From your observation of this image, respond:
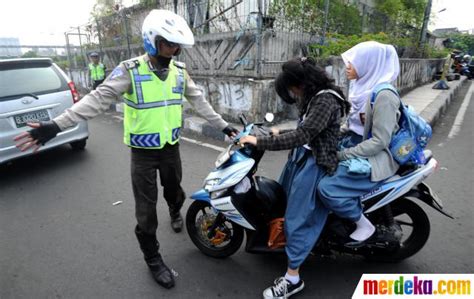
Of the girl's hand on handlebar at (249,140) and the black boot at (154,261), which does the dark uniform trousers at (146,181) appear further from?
the girl's hand on handlebar at (249,140)

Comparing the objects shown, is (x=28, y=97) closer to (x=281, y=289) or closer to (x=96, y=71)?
(x=281, y=289)

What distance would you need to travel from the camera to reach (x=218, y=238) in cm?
256

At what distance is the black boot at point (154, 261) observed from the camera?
7.57 feet

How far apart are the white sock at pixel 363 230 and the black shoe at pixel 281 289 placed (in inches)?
21.3

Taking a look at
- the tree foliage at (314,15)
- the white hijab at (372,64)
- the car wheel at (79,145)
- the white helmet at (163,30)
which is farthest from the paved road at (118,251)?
the tree foliage at (314,15)

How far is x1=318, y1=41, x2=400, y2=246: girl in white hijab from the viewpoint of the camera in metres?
1.98

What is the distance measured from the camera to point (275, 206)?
2342 millimetres

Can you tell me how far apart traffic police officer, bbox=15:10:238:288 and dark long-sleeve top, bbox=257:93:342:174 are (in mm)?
687

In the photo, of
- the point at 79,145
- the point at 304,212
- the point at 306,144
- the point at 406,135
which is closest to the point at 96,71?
the point at 79,145

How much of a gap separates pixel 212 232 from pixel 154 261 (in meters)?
0.50

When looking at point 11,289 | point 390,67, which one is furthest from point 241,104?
point 11,289

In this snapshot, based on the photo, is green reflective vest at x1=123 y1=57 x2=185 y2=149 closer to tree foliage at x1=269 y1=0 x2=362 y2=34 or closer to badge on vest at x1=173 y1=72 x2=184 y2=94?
badge on vest at x1=173 y1=72 x2=184 y2=94

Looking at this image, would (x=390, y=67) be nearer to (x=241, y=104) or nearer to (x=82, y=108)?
(x=82, y=108)

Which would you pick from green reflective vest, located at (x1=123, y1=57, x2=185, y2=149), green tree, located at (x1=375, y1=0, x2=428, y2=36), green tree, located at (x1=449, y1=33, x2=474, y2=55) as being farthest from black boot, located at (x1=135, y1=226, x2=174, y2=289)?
green tree, located at (x1=449, y1=33, x2=474, y2=55)
